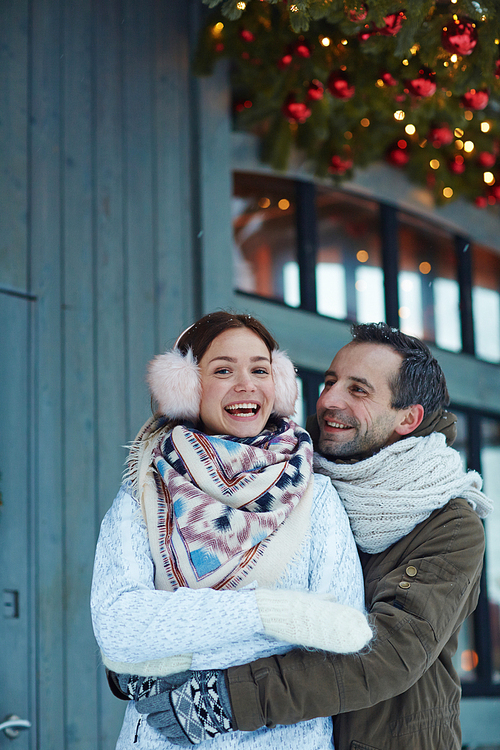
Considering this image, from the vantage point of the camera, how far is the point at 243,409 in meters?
1.89

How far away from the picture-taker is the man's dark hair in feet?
7.11

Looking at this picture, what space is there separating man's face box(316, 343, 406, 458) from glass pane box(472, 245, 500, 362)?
367cm

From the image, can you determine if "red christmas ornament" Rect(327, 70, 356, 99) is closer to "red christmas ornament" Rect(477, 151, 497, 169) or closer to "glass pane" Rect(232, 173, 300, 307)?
"glass pane" Rect(232, 173, 300, 307)

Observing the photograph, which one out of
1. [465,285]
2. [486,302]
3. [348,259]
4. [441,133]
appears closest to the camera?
[441,133]

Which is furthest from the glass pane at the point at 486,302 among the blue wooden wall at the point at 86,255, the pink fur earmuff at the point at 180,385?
the pink fur earmuff at the point at 180,385

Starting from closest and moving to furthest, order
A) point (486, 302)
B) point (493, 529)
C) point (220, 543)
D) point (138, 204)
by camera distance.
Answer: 1. point (220, 543)
2. point (138, 204)
3. point (493, 529)
4. point (486, 302)

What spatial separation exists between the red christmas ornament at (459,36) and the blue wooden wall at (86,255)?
168 centimetres

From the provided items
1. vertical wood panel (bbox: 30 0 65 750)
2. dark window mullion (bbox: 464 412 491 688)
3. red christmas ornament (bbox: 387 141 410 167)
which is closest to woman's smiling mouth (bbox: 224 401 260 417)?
vertical wood panel (bbox: 30 0 65 750)

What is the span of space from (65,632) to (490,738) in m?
3.09

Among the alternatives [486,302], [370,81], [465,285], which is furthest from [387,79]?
[486,302]

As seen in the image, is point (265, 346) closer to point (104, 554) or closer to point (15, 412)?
point (104, 554)

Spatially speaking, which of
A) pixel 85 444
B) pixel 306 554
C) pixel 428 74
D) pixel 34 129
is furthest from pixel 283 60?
pixel 306 554

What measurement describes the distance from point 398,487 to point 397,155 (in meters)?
3.41

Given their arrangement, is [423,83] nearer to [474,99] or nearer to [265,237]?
[474,99]
